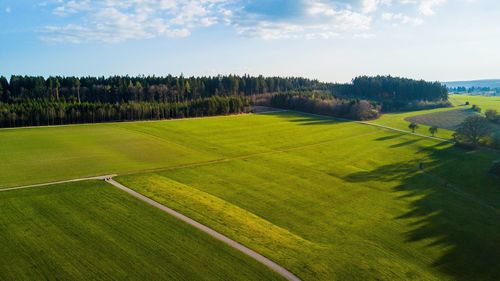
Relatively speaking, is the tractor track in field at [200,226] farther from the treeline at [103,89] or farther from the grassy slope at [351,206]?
the treeline at [103,89]

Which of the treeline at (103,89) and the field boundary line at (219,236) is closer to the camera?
the field boundary line at (219,236)

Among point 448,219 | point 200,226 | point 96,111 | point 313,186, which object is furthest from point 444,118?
point 200,226

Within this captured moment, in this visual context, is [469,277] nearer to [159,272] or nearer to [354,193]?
[354,193]

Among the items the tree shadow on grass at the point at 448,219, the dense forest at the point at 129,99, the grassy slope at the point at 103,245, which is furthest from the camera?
the dense forest at the point at 129,99

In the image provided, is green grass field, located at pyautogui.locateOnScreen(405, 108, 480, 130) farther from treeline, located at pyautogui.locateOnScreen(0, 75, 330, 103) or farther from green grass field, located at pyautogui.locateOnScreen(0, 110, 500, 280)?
→ treeline, located at pyautogui.locateOnScreen(0, 75, 330, 103)

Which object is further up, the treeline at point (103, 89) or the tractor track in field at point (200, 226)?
the treeline at point (103, 89)

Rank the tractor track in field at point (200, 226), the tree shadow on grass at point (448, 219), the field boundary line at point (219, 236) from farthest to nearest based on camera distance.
A: the tree shadow on grass at point (448, 219)
the tractor track in field at point (200, 226)
the field boundary line at point (219, 236)

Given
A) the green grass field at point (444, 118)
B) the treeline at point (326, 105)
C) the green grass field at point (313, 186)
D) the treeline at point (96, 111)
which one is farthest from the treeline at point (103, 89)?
the green grass field at point (444, 118)
